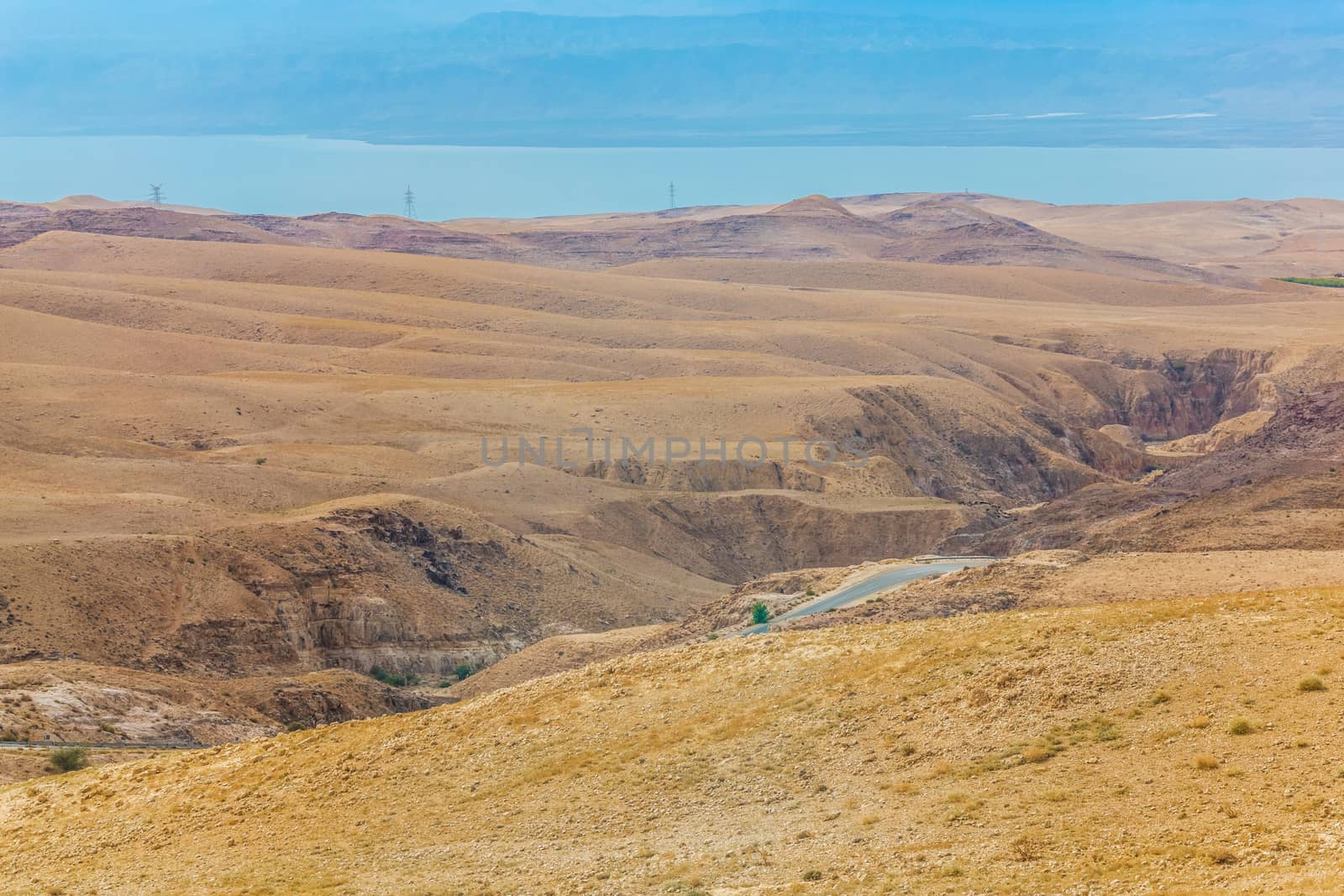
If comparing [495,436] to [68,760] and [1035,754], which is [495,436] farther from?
[1035,754]

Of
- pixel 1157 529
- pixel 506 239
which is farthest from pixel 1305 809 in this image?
pixel 506 239

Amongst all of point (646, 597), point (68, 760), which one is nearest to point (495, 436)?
point (646, 597)

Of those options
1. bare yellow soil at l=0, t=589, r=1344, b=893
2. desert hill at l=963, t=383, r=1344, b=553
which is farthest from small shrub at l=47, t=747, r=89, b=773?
desert hill at l=963, t=383, r=1344, b=553

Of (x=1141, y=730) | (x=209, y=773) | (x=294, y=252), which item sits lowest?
(x=209, y=773)

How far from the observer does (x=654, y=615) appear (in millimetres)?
53062

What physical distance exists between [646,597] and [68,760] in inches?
1134

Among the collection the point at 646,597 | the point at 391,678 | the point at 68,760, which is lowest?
the point at 391,678

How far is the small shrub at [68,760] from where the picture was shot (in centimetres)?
2716

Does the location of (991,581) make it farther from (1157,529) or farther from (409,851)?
(409,851)

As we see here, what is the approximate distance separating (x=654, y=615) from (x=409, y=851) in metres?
34.2

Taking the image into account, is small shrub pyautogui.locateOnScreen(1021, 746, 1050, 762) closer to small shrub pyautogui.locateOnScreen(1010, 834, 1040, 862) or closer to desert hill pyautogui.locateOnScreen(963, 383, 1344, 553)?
small shrub pyautogui.locateOnScreen(1010, 834, 1040, 862)

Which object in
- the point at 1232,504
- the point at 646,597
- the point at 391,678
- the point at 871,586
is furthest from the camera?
the point at 646,597

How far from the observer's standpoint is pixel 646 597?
54.5 m

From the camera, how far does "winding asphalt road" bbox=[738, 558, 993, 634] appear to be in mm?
36562
